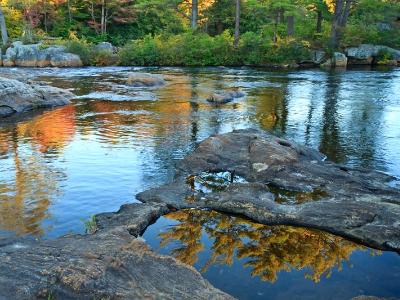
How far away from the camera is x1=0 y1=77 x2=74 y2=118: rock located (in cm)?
1786

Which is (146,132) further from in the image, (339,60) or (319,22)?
(319,22)

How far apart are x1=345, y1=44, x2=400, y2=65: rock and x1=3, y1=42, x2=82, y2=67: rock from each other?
2252 cm

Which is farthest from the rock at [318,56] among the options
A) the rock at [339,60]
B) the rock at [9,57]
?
the rock at [9,57]

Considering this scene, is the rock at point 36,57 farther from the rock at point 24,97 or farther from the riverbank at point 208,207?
the riverbank at point 208,207

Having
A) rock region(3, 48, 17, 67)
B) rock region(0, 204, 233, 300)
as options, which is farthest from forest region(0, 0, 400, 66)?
rock region(0, 204, 233, 300)

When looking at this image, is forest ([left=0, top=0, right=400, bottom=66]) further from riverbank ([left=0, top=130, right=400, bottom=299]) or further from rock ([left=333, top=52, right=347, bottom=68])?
riverbank ([left=0, top=130, right=400, bottom=299])

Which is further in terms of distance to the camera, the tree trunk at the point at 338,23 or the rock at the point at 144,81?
the tree trunk at the point at 338,23

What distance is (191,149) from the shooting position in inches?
492

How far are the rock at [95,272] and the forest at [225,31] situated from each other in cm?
3285

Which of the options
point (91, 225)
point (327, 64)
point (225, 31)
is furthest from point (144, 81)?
point (91, 225)

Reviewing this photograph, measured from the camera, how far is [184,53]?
1491 inches

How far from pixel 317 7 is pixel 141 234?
37378 mm

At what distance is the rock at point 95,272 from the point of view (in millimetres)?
4867

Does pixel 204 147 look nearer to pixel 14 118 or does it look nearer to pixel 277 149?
pixel 277 149
